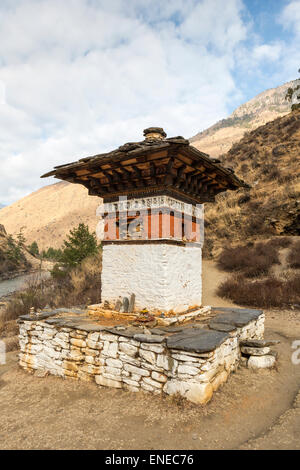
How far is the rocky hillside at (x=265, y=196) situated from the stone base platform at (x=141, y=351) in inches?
541

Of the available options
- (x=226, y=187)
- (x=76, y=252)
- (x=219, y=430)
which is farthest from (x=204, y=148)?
(x=219, y=430)

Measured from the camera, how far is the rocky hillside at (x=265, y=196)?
18.9 m

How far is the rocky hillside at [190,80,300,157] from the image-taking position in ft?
253

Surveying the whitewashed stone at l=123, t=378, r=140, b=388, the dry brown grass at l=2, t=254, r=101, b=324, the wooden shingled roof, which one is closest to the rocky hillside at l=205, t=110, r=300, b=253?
the dry brown grass at l=2, t=254, r=101, b=324

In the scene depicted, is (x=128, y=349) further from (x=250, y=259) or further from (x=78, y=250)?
(x=78, y=250)

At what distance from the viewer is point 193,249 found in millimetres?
A: 6938

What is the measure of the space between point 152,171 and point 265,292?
27.4 ft

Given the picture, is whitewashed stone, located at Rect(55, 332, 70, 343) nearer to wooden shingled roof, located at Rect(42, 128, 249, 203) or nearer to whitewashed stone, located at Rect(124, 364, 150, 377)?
whitewashed stone, located at Rect(124, 364, 150, 377)

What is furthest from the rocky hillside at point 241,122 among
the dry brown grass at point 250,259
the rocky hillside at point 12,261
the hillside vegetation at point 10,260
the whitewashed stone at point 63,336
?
the whitewashed stone at point 63,336

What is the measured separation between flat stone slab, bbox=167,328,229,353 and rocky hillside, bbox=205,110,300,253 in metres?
15.4

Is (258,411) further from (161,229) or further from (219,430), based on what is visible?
(161,229)

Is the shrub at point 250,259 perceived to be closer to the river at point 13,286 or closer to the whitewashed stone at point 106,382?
the whitewashed stone at point 106,382
